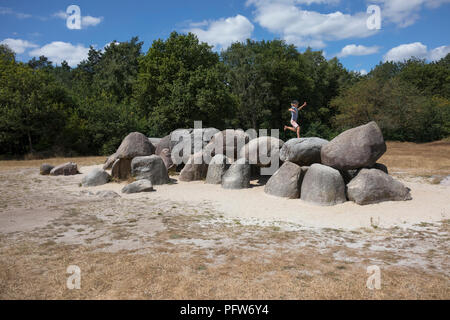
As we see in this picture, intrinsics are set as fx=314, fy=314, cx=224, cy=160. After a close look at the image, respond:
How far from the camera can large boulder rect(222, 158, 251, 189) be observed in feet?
36.1

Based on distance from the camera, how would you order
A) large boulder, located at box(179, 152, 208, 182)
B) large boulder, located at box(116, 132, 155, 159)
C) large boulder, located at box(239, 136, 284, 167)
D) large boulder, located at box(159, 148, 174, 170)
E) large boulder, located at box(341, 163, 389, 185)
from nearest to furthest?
1. large boulder, located at box(341, 163, 389, 185)
2. large boulder, located at box(239, 136, 284, 167)
3. large boulder, located at box(179, 152, 208, 182)
4. large boulder, located at box(116, 132, 155, 159)
5. large boulder, located at box(159, 148, 174, 170)

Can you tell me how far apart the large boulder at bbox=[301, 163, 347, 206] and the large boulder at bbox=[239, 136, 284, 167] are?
2504 millimetres

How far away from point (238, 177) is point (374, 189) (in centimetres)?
442

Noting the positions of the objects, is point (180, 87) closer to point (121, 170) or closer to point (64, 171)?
point (64, 171)

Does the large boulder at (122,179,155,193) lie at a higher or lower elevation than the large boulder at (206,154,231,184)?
lower

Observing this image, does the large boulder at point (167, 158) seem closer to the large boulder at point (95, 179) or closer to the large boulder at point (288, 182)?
the large boulder at point (95, 179)

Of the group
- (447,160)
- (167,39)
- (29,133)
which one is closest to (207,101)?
(167,39)

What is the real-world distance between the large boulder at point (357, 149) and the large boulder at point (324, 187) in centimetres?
41

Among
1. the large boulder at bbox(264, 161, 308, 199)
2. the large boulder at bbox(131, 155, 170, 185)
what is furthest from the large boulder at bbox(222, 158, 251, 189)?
the large boulder at bbox(131, 155, 170, 185)

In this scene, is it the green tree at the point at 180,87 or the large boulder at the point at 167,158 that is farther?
the green tree at the point at 180,87

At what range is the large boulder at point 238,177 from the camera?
36.1ft

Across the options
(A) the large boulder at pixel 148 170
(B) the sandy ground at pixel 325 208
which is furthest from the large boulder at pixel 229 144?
(B) the sandy ground at pixel 325 208

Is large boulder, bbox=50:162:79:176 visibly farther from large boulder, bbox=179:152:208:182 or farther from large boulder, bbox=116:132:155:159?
large boulder, bbox=179:152:208:182

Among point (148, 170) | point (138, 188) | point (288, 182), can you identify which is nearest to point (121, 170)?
point (148, 170)
